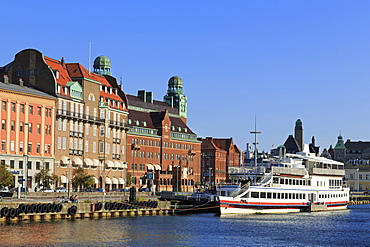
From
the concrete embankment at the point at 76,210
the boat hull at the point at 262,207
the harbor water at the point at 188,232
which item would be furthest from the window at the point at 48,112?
the boat hull at the point at 262,207

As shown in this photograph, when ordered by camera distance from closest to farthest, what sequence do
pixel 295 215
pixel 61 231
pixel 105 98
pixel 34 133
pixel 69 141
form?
pixel 61 231
pixel 295 215
pixel 34 133
pixel 69 141
pixel 105 98

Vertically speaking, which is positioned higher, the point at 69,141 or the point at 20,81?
the point at 20,81

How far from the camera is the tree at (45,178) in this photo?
135 m

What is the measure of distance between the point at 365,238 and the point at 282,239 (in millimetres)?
10670

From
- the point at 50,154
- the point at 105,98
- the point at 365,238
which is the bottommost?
the point at 365,238

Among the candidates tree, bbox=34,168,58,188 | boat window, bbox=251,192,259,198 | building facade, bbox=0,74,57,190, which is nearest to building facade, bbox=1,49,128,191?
building facade, bbox=0,74,57,190

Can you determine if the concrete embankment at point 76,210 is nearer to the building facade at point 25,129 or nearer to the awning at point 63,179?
the building facade at point 25,129

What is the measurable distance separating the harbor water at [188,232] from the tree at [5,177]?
996 inches

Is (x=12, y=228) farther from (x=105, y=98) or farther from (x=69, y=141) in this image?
(x=105, y=98)

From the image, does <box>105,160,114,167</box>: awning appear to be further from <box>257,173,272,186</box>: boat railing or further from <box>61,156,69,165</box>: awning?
<box>257,173,272,186</box>: boat railing

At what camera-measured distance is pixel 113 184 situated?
169 metres

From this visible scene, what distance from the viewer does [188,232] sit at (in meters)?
88.6

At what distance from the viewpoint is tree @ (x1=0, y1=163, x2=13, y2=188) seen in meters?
121

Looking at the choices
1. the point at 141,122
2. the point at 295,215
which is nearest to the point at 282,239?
the point at 295,215
